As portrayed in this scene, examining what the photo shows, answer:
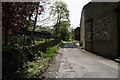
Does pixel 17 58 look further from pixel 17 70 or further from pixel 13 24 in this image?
pixel 13 24

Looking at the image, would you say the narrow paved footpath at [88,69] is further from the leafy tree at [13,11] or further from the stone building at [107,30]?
the leafy tree at [13,11]

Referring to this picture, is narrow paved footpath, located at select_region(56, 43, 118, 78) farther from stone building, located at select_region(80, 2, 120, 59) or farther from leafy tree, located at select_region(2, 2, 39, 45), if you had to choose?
leafy tree, located at select_region(2, 2, 39, 45)

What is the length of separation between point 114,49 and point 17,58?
25.0 feet

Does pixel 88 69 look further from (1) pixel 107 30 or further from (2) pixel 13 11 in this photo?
(1) pixel 107 30

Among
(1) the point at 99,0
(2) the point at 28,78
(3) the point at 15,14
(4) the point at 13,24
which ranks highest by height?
(1) the point at 99,0

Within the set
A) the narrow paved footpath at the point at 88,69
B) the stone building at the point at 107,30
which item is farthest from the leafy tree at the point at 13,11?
the stone building at the point at 107,30

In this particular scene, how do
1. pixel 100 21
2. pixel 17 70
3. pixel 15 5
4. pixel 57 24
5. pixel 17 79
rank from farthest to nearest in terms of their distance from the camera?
1. pixel 57 24
2. pixel 100 21
3. pixel 17 70
4. pixel 15 5
5. pixel 17 79

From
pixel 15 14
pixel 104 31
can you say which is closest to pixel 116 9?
pixel 104 31

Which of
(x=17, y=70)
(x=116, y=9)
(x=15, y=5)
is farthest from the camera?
(x=116, y=9)

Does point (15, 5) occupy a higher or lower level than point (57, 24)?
lower

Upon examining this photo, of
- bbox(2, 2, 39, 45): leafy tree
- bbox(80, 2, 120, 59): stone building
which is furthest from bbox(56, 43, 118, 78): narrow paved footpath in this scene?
bbox(2, 2, 39, 45): leafy tree

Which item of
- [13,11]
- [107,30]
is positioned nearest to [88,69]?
[13,11]

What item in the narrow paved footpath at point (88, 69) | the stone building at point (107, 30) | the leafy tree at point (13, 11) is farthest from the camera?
the stone building at point (107, 30)

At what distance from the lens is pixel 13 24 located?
5.94 meters
